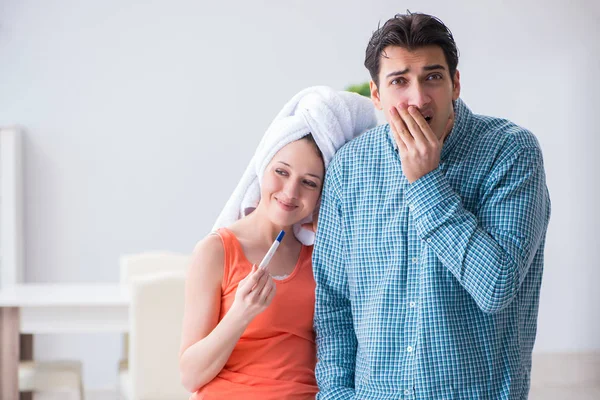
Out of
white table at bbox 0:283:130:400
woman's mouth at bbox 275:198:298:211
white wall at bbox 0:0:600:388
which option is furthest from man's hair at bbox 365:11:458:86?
white wall at bbox 0:0:600:388

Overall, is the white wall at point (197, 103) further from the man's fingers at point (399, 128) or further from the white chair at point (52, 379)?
the man's fingers at point (399, 128)

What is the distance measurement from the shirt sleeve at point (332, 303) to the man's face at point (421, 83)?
0.24m

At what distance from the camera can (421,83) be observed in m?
1.24

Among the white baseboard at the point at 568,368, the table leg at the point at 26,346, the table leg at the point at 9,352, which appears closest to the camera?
the table leg at the point at 9,352

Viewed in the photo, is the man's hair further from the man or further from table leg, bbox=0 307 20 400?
table leg, bbox=0 307 20 400

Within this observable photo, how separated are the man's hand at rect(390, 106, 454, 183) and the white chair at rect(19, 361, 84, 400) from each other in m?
2.50

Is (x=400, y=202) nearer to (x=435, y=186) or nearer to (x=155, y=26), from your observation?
(x=435, y=186)

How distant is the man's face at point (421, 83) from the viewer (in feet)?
4.05

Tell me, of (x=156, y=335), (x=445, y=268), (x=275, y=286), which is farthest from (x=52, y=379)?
(x=445, y=268)

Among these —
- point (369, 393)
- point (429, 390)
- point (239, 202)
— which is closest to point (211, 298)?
point (239, 202)

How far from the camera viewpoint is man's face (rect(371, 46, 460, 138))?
1233 millimetres

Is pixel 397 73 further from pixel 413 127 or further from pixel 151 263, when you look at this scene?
pixel 151 263


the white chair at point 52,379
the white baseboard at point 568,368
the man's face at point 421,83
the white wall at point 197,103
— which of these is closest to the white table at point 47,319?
the white chair at point 52,379

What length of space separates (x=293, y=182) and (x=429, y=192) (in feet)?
1.17
